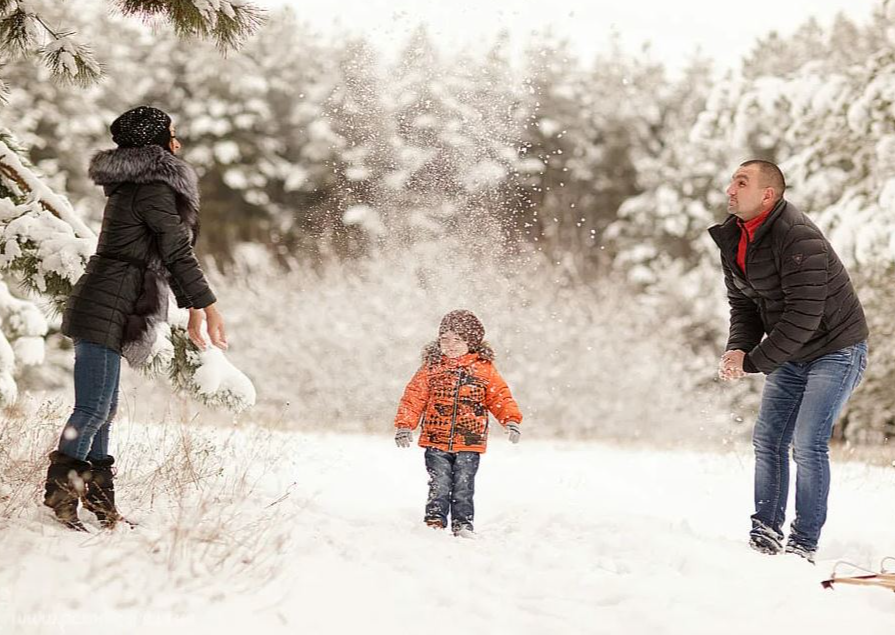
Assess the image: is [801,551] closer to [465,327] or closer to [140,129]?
[465,327]

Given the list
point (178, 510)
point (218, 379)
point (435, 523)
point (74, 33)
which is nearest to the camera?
point (178, 510)

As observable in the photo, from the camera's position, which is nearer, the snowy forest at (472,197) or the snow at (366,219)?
the snowy forest at (472,197)

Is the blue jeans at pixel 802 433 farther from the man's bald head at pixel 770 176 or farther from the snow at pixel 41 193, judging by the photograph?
the snow at pixel 41 193

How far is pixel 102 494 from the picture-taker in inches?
147

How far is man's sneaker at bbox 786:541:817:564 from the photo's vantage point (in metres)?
4.21

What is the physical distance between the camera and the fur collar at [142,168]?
12.3 ft

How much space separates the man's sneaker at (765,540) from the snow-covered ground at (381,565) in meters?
0.16

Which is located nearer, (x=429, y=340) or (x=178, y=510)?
(x=178, y=510)

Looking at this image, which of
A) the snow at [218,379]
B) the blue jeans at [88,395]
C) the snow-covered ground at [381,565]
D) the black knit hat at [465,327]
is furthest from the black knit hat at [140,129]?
the black knit hat at [465,327]

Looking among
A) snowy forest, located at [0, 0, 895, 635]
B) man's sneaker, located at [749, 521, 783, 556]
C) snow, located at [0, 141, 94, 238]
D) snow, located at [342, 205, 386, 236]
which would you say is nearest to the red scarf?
snowy forest, located at [0, 0, 895, 635]

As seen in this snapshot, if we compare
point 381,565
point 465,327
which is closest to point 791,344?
point 465,327

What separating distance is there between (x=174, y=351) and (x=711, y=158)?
18606mm

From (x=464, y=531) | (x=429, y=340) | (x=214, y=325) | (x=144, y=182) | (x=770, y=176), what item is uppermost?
(x=429, y=340)

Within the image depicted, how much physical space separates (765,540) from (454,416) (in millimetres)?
1661
